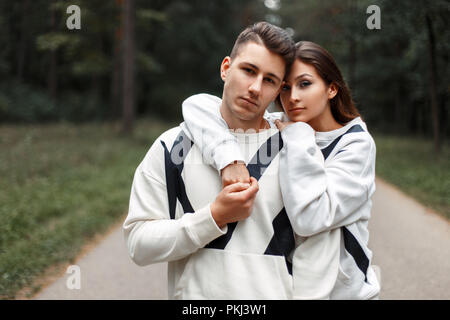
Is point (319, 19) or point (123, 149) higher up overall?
point (319, 19)

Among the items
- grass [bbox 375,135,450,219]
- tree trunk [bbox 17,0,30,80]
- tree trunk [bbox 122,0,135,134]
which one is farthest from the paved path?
tree trunk [bbox 17,0,30,80]

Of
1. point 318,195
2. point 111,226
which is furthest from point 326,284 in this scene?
point 111,226

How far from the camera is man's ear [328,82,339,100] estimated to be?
88.3 inches

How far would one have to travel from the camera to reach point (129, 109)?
64.5 ft

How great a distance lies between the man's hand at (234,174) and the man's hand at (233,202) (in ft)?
0.10

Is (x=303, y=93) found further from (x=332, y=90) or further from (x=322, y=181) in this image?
(x=322, y=181)

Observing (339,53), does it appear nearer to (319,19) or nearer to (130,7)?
(319,19)

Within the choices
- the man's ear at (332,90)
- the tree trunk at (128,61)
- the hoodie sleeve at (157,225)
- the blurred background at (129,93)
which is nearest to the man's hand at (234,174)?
the hoodie sleeve at (157,225)

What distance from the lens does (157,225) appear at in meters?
1.81

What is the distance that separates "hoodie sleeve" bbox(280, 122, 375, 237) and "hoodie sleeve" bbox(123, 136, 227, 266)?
333mm

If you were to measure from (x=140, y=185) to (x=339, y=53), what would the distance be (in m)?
29.0

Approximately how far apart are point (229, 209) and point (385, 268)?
4287 millimetres

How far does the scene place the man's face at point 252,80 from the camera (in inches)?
74.7

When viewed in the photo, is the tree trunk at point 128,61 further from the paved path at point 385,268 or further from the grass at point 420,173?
the paved path at point 385,268
